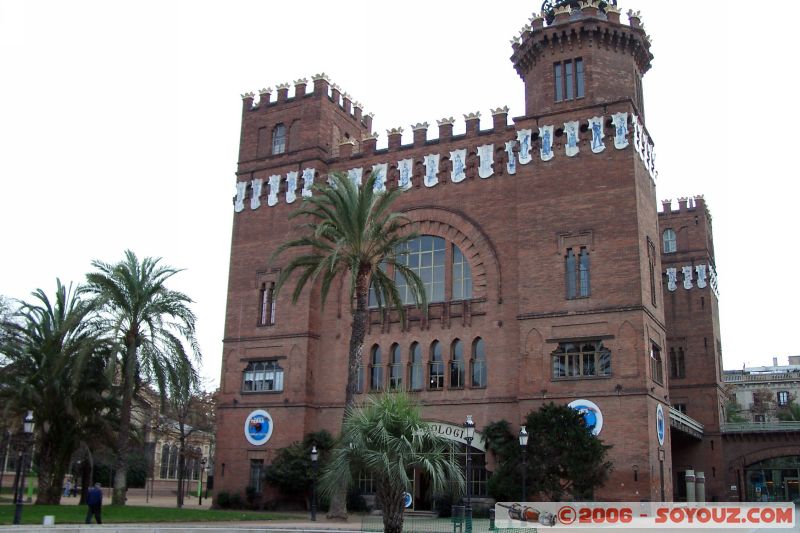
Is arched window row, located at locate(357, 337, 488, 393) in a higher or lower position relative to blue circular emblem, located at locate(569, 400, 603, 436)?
higher

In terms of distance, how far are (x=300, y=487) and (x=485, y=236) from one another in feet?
48.3

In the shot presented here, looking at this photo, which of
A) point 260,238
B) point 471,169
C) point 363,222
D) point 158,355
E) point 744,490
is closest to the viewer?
point 363,222

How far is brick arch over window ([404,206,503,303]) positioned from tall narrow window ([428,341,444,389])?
3079 mm

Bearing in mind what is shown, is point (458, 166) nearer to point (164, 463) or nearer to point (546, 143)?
point (546, 143)

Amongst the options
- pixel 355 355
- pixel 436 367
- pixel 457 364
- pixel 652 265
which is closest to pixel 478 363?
pixel 457 364

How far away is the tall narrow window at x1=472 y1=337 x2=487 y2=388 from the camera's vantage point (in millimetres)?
37750

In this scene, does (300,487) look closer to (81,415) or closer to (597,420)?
(81,415)

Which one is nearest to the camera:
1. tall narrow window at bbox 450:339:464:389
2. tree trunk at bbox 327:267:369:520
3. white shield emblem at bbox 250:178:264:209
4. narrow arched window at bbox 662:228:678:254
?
tree trunk at bbox 327:267:369:520

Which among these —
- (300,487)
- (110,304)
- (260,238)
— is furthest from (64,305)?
(300,487)

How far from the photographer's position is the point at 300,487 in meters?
38.4

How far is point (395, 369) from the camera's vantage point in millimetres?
40062

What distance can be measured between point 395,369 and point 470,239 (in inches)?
288

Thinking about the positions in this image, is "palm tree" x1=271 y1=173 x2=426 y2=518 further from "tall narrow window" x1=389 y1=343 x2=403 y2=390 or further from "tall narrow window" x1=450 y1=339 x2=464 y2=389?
"tall narrow window" x1=389 y1=343 x2=403 y2=390

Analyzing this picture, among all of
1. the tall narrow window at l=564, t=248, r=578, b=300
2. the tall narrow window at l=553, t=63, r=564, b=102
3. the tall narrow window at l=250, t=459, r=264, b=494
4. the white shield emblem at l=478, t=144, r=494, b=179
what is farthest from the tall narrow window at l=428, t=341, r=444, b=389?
the tall narrow window at l=553, t=63, r=564, b=102
